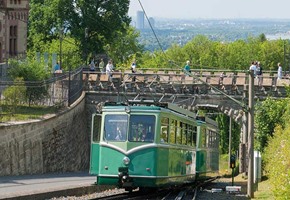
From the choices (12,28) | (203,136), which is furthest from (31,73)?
(12,28)

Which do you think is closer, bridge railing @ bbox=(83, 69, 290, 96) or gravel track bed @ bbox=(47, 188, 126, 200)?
gravel track bed @ bbox=(47, 188, 126, 200)

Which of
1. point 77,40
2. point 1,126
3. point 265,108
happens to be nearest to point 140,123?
point 1,126

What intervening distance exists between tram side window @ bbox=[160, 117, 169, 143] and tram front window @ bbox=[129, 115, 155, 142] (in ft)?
1.37

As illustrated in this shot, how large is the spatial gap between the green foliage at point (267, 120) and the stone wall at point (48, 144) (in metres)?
9.91

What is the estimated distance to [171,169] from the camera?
3638 cm

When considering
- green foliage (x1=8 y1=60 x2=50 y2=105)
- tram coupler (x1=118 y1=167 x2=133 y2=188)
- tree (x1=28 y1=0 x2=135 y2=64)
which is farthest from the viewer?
tree (x1=28 y1=0 x2=135 y2=64)

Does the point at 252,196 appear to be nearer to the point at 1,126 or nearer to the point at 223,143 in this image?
the point at 1,126

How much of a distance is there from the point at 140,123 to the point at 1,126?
10.9m

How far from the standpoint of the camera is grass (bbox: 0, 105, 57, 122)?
155 ft

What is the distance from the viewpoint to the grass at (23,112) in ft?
155

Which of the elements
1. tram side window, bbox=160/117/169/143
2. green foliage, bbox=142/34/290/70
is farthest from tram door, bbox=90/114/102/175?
green foliage, bbox=142/34/290/70

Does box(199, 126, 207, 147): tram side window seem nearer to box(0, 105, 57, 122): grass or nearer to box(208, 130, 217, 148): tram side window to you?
box(208, 130, 217, 148): tram side window

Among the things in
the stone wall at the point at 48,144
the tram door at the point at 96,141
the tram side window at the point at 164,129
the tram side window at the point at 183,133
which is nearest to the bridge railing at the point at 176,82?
the stone wall at the point at 48,144

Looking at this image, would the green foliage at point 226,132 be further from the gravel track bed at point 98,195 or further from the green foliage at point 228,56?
the gravel track bed at point 98,195
